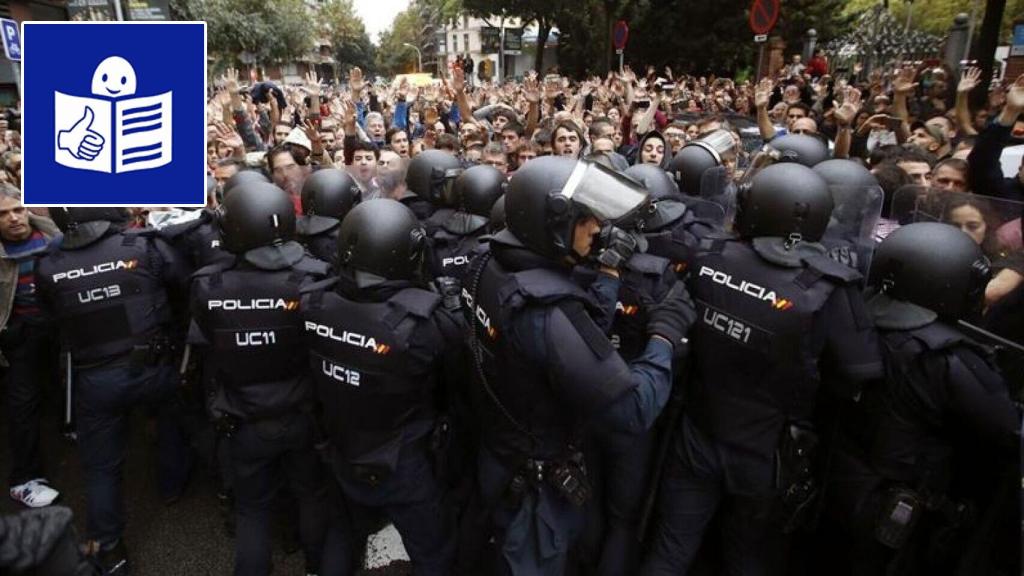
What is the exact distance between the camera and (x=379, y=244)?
104 inches

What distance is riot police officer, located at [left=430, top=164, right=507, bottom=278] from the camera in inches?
156

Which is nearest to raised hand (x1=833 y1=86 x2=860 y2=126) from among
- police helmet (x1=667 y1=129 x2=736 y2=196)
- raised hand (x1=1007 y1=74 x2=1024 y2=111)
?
raised hand (x1=1007 y1=74 x2=1024 y2=111)

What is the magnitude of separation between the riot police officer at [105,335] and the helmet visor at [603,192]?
2.69m

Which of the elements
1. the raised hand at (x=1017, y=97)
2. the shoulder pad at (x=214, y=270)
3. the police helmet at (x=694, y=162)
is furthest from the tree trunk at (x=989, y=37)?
the shoulder pad at (x=214, y=270)

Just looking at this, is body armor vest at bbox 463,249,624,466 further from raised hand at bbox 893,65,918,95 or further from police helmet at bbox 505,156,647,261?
raised hand at bbox 893,65,918,95

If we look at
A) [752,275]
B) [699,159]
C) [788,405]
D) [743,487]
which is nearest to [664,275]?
[752,275]

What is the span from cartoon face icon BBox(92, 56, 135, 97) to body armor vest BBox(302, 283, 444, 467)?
1.23 metres

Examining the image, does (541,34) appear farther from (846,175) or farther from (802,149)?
(846,175)

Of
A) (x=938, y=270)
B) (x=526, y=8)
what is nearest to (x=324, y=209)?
(x=938, y=270)

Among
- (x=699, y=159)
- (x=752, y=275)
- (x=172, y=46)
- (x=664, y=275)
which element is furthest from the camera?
(x=699, y=159)

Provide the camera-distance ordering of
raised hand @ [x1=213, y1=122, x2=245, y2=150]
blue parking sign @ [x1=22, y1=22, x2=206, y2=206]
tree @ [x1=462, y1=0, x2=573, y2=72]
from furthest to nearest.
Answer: tree @ [x1=462, y1=0, x2=573, y2=72], raised hand @ [x1=213, y1=122, x2=245, y2=150], blue parking sign @ [x1=22, y1=22, x2=206, y2=206]

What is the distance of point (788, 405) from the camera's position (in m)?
2.63

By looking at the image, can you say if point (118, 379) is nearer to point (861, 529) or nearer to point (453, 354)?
point (453, 354)

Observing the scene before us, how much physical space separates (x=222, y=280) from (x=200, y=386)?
3.60 feet
